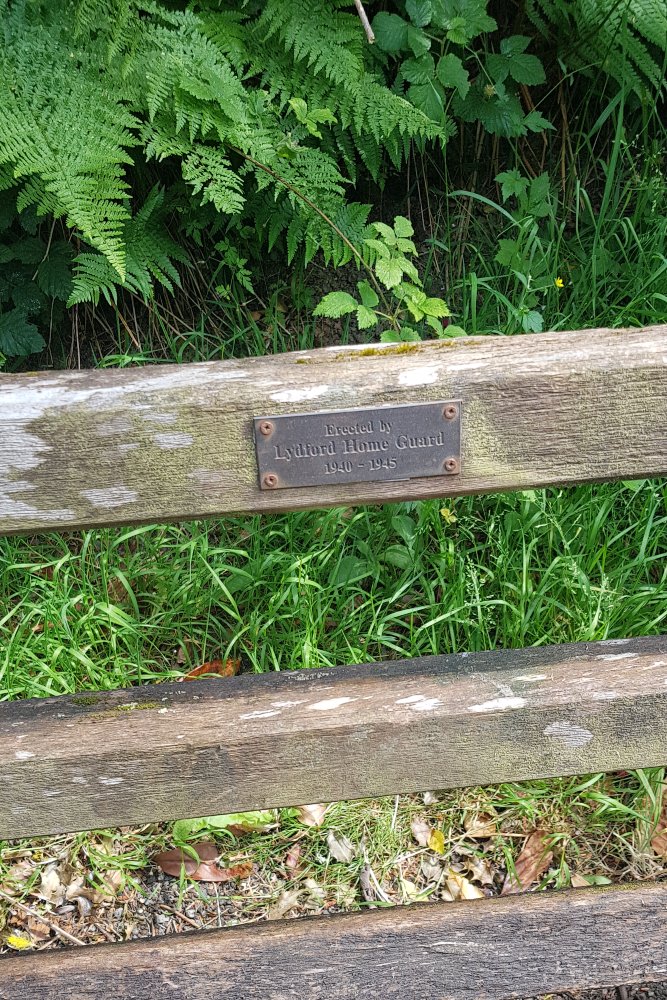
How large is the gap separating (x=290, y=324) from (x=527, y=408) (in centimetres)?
211

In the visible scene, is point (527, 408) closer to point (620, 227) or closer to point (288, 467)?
point (288, 467)

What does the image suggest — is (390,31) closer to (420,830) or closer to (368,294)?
(368,294)

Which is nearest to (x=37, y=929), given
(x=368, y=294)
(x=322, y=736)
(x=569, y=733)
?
(x=322, y=736)

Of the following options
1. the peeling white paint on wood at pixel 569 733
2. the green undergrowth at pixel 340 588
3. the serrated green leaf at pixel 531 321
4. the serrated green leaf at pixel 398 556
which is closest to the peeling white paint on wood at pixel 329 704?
the peeling white paint on wood at pixel 569 733

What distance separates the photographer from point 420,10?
8.29 feet

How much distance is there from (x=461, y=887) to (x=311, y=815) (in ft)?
1.41

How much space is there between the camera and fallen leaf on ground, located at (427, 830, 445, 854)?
2146mm

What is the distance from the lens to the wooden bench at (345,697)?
104cm

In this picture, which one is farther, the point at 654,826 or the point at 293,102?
the point at 293,102

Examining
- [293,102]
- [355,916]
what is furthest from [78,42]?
[355,916]

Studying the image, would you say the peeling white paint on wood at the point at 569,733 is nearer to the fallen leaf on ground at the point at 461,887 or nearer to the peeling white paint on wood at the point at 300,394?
the peeling white paint on wood at the point at 300,394

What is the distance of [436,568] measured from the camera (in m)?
2.54

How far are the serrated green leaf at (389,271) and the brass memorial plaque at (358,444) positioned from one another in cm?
133

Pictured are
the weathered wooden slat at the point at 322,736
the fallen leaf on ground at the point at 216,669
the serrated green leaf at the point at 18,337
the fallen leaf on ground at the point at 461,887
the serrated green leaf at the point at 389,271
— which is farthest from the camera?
the serrated green leaf at the point at 18,337
